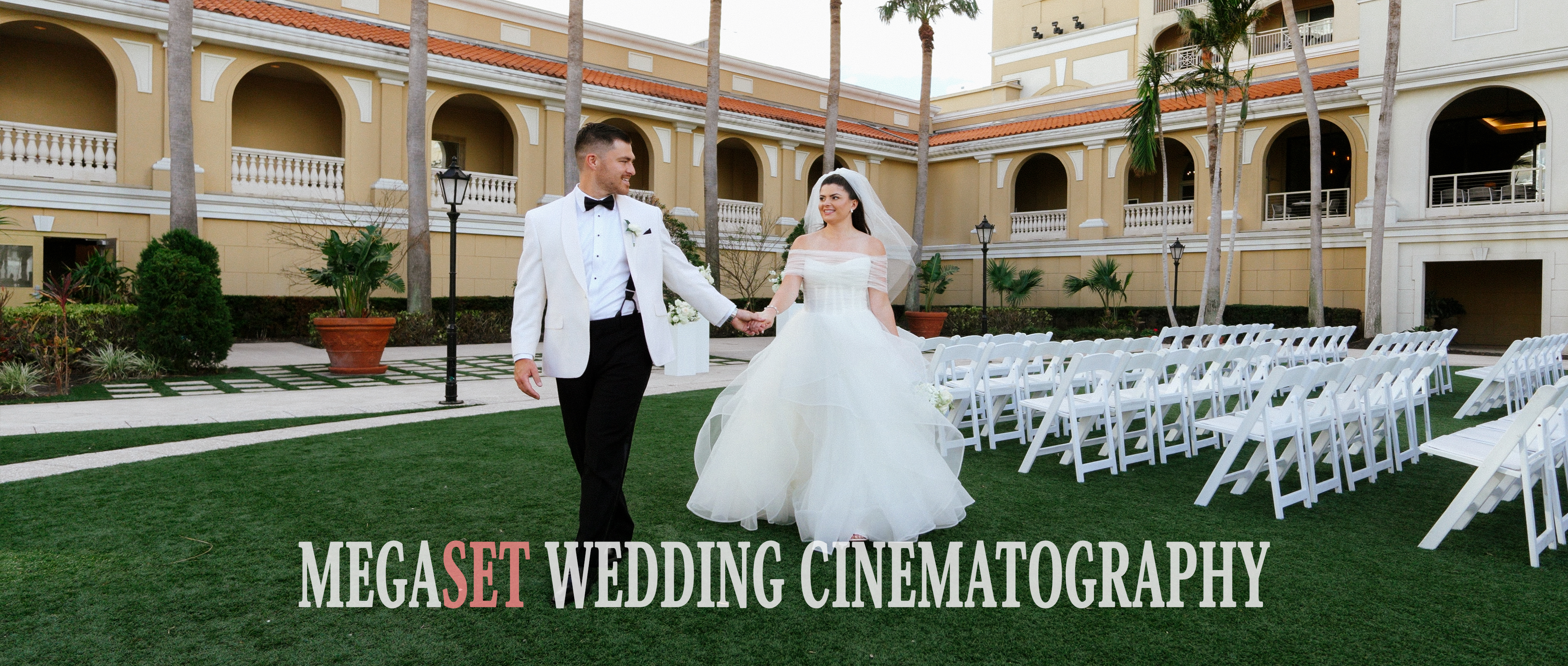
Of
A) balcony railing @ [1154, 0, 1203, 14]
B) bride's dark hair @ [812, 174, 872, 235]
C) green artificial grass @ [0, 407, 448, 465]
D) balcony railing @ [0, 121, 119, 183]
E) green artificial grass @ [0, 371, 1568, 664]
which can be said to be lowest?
green artificial grass @ [0, 371, 1568, 664]

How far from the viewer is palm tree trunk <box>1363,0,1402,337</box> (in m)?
17.3

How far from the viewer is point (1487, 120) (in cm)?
2150

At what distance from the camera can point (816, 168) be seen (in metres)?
28.7

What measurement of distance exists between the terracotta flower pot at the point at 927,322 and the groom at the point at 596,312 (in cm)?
1786

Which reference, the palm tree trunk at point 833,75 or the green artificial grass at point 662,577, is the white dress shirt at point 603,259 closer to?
the green artificial grass at point 662,577

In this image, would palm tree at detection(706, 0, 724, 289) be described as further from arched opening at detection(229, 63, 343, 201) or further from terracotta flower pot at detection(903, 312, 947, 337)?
arched opening at detection(229, 63, 343, 201)

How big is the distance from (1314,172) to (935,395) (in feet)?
57.0

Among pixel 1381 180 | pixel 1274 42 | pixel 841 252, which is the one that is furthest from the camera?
pixel 1274 42

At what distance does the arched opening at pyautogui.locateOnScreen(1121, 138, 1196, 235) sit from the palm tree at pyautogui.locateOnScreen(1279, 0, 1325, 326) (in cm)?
406

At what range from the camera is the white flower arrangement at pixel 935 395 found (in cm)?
448

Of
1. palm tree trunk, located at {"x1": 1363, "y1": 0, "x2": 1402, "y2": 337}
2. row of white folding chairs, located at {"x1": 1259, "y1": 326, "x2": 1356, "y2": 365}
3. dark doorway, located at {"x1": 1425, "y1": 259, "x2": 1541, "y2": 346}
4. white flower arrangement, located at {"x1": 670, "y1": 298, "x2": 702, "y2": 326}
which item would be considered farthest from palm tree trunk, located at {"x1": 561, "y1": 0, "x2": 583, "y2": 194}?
dark doorway, located at {"x1": 1425, "y1": 259, "x2": 1541, "y2": 346}

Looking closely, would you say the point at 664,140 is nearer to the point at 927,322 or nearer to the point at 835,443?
the point at 927,322

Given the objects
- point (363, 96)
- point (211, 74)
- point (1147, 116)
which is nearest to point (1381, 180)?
point (1147, 116)

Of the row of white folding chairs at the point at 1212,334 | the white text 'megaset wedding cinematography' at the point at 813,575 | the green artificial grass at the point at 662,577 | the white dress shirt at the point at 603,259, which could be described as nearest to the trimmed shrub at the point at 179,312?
the green artificial grass at the point at 662,577
